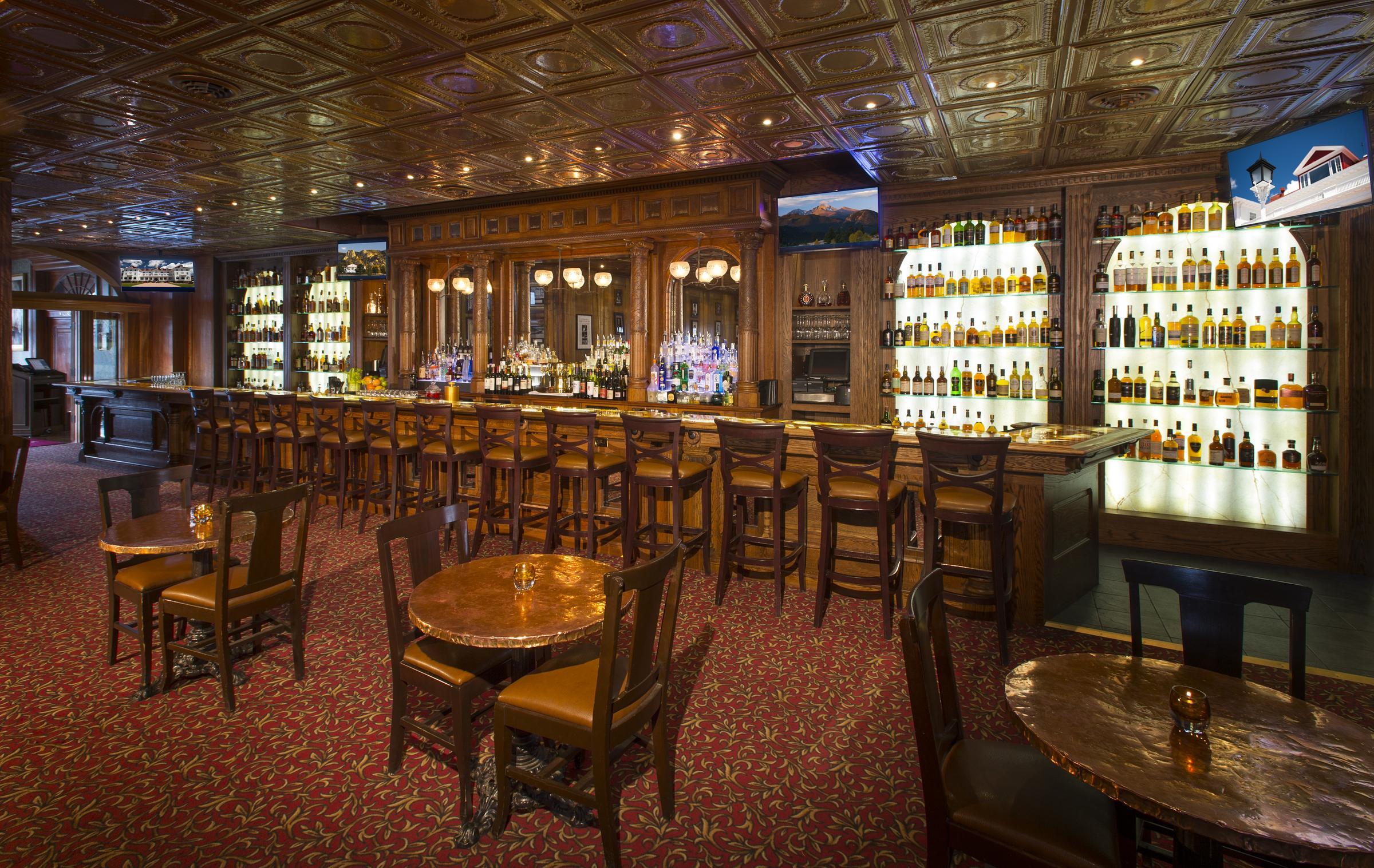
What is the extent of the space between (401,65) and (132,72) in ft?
6.11

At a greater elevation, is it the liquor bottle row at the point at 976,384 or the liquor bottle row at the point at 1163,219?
the liquor bottle row at the point at 1163,219

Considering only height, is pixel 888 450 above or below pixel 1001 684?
above

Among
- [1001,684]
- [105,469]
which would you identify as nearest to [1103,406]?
[1001,684]

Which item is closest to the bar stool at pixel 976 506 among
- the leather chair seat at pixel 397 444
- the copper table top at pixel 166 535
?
the copper table top at pixel 166 535

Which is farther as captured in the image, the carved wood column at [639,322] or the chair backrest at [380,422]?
the carved wood column at [639,322]

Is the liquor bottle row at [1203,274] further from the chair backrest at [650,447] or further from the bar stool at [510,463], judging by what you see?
the bar stool at [510,463]

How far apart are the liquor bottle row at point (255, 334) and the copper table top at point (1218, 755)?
13420mm

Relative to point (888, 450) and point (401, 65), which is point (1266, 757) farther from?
point (401, 65)

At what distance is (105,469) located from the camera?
963 centimetres

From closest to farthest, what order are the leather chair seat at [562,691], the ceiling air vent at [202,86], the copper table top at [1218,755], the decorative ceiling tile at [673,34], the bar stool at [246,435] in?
the copper table top at [1218,755]
the leather chair seat at [562,691]
the decorative ceiling tile at [673,34]
the ceiling air vent at [202,86]
the bar stool at [246,435]

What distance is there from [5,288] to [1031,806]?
947cm

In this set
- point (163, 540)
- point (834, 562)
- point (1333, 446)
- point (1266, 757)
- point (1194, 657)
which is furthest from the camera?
point (1333, 446)

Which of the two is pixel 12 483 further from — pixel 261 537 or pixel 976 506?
pixel 976 506

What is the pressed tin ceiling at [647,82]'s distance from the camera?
3.84m
